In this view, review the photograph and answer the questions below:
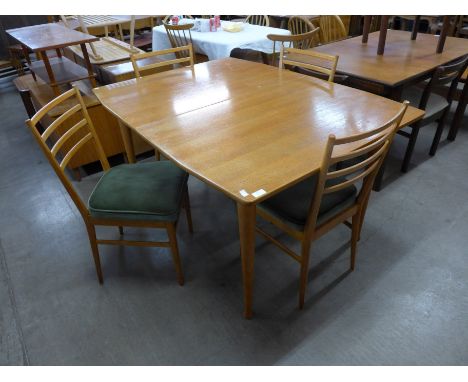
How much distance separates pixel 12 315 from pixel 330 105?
5.99ft

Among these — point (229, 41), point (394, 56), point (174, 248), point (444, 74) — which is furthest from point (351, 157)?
point (229, 41)

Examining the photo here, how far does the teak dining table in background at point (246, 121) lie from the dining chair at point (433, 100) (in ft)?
2.48

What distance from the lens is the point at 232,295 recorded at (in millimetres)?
1664

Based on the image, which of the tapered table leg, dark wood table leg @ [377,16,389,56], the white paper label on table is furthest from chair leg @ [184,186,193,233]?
dark wood table leg @ [377,16,389,56]

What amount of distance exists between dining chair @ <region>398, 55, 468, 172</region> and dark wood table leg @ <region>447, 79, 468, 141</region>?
7.8 inches

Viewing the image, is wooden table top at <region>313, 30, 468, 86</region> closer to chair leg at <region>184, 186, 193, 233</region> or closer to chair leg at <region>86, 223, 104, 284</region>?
chair leg at <region>184, 186, 193, 233</region>

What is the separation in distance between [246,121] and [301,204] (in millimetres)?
441

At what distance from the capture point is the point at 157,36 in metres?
3.84

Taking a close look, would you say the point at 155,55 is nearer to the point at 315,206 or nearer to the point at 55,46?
the point at 55,46

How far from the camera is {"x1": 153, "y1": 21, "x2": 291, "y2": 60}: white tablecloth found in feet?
Result: 10.3

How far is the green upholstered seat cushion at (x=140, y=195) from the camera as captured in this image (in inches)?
58.6

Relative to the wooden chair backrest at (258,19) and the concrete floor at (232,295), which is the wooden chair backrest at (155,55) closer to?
the concrete floor at (232,295)

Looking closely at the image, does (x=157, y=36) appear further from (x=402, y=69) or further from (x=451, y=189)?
→ (x=451, y=189)

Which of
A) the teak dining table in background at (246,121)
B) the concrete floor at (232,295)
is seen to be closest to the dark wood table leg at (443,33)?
the concrete floor at (232,295)
